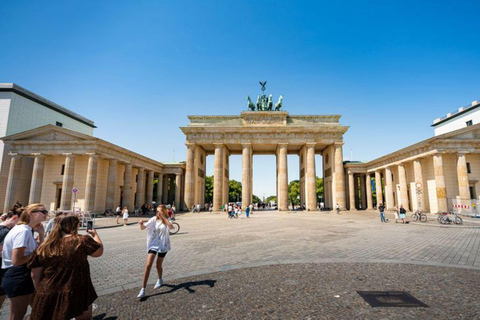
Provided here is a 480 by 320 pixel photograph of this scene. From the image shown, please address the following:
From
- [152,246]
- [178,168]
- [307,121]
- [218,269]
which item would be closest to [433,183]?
[307,121]

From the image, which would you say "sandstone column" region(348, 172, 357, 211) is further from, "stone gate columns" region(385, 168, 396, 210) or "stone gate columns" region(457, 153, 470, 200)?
"stone gate columns" region(457, 153, 470, 200)

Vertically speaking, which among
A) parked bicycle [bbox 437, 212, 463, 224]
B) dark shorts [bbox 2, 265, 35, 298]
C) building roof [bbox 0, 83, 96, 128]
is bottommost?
parked bicycle [bbox 437, 212, 463, 224]

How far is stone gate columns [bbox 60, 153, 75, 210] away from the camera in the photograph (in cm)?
2984

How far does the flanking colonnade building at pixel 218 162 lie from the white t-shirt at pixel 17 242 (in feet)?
92.8

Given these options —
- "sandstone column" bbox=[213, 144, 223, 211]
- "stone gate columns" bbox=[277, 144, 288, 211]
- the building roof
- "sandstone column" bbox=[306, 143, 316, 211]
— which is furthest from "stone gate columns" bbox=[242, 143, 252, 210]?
the building roof

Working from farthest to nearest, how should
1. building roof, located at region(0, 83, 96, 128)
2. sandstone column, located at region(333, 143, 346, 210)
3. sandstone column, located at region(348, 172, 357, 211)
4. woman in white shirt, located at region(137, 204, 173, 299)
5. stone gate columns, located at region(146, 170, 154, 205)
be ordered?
stone gate columns, located at region(146, 170, 154, 205), sandstone column, located at region(348, 172, 357, 211), sandstone column, located at region(333, 143, 346, 210), building roof, located at region(0, 83, 96, 128), woman in white shirt, located at region(137, 204, 173, 299)

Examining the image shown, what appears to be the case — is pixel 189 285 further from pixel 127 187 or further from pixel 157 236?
pixel 127 187

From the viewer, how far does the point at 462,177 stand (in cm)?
2931

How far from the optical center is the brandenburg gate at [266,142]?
137ft

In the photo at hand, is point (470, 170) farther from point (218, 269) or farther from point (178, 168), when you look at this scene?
point (178, 168)

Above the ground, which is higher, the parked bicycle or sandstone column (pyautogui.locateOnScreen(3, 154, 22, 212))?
sandstone column (pyautogui.locateOnScreen(3, 154, 22, 212))

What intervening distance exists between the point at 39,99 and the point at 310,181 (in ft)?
162

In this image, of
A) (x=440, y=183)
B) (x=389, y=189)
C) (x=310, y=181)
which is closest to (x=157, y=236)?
(x=440, y=183)

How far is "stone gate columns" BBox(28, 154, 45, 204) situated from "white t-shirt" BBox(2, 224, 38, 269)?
36024mm
